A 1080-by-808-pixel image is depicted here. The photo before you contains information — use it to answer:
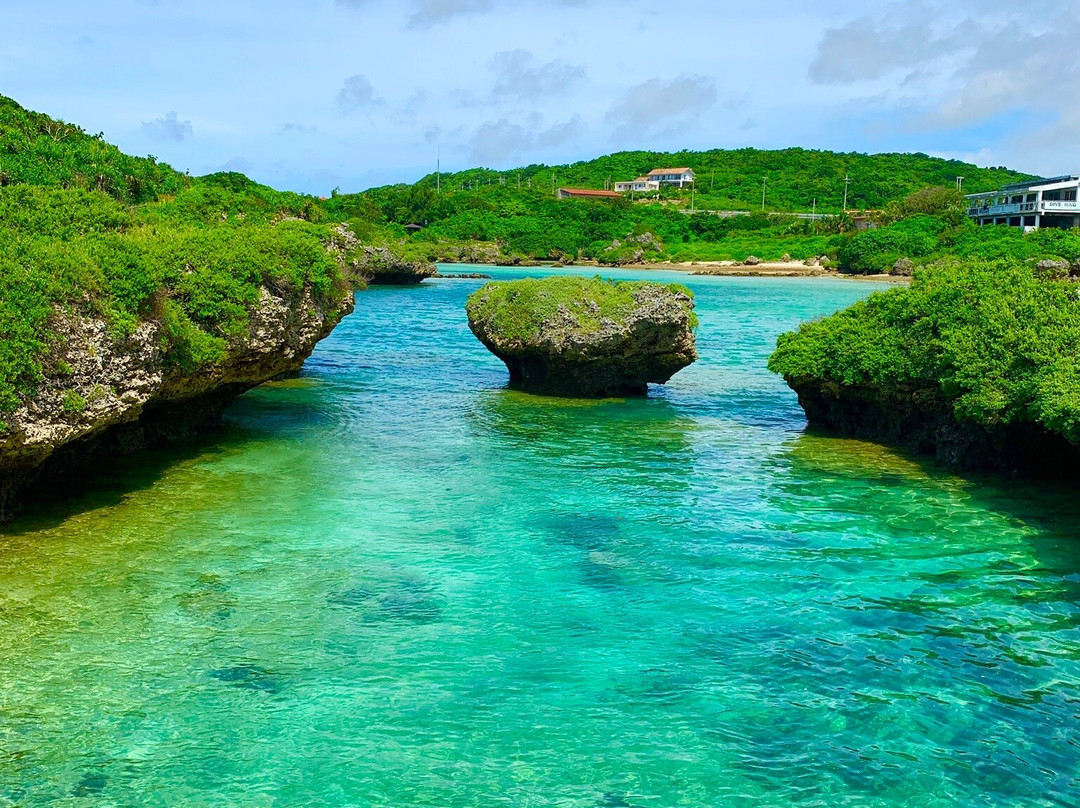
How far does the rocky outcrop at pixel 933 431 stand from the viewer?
1700cm

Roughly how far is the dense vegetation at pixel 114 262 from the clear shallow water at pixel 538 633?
2.49 m

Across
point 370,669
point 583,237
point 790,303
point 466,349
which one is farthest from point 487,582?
point 583,237

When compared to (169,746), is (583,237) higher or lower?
higher

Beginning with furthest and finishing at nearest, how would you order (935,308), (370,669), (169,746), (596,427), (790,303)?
(790,303) → (596,427) → (935,308) → (370,669) → (169,746)

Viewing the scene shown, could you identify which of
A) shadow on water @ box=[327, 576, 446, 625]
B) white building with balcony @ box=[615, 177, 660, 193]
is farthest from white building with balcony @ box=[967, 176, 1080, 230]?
shadow on water @ box=[327, 576, 446, 625]

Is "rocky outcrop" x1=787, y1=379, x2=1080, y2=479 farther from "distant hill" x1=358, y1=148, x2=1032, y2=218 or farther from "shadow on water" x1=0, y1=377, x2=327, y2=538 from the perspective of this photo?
"distant hill" x1=358, y1=148, x2=1032, y2=218

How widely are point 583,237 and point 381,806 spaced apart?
4969 inches

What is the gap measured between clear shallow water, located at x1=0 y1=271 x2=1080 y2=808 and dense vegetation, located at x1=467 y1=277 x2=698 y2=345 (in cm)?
598

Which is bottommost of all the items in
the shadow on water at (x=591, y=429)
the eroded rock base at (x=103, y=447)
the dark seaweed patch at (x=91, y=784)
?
the dark seaweed patch at (x=91, y=784)

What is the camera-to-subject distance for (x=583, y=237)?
429 ft

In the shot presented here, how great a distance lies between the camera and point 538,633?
34.8 ft

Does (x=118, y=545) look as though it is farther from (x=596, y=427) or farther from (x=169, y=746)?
(x=596, y=427)

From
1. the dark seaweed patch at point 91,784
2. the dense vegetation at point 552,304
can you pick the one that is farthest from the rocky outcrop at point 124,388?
the dark seaweed patch at point 91,784

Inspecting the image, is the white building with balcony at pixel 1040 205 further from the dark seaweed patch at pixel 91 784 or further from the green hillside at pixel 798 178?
the dark seaweed patch at pixel 91 784
